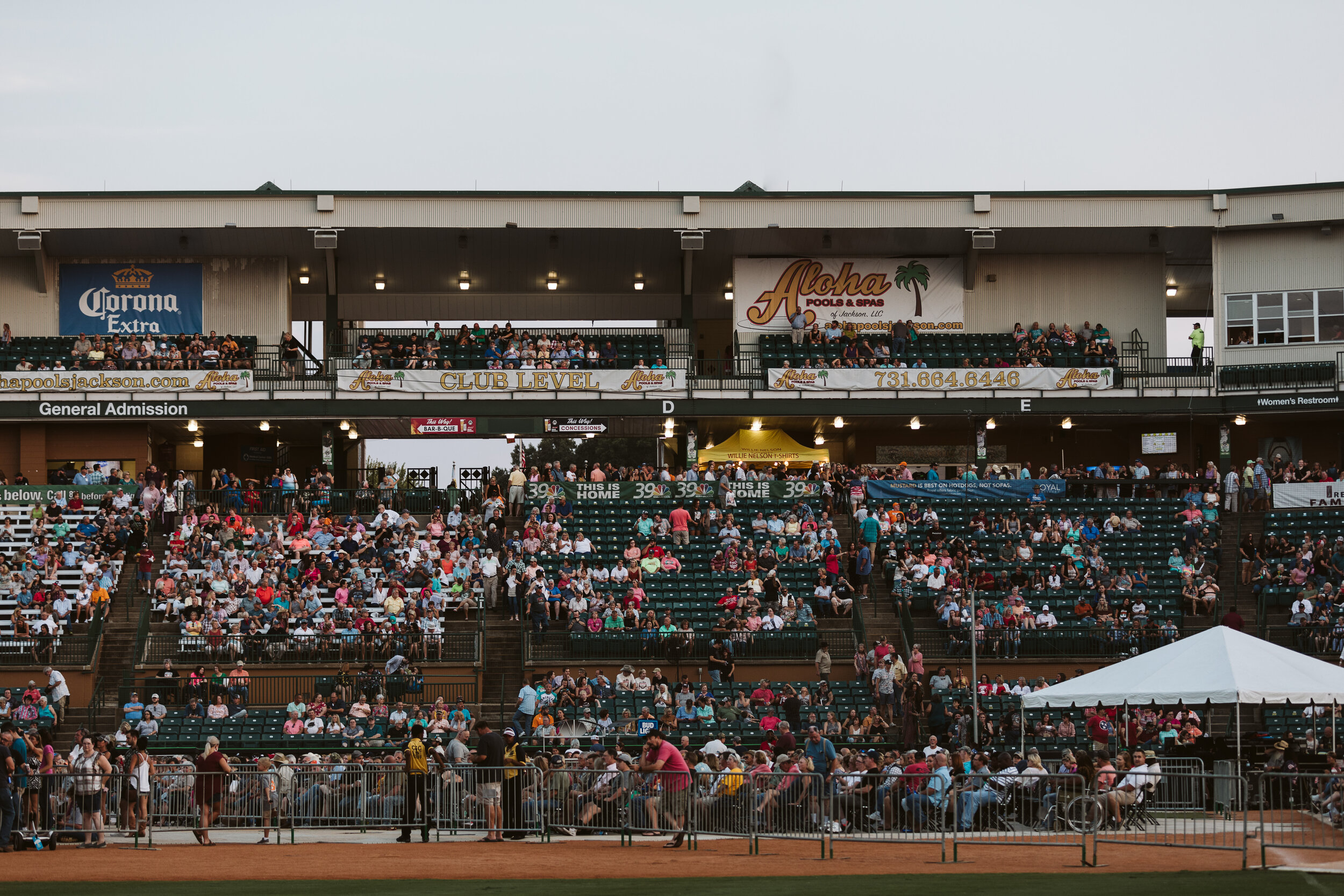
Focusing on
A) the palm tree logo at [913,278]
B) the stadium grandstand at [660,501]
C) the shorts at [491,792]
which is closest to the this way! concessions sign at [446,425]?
the stadium grandstand at [660,501]

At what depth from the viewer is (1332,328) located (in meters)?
41.7

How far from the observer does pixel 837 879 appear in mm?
14766

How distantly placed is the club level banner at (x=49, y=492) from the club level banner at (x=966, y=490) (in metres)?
18.4

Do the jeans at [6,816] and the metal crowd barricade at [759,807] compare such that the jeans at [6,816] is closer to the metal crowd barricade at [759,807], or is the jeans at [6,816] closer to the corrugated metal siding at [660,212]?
the metal crowd barricade at [759,807]

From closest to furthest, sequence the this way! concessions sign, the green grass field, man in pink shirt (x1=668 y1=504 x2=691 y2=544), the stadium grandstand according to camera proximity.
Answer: the green grass field → the stadium grandstand → man in pink shirt (x1=668 y1=504 x2=691 y2=544) → the this way! concessions sign

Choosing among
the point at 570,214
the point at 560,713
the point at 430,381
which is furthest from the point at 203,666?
the point at 570,214

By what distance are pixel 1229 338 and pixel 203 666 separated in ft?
92.8

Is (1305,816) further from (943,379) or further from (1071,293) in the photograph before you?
(1071,293)

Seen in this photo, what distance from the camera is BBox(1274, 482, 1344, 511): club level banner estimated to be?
38.2 m

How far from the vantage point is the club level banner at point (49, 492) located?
3731cm

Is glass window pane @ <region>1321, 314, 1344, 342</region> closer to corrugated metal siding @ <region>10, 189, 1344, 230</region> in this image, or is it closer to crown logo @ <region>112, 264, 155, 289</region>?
corrugated metal siding @ <region>10, 189, 1344, 230</region>

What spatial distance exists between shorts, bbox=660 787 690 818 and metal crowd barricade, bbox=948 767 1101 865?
3207mm

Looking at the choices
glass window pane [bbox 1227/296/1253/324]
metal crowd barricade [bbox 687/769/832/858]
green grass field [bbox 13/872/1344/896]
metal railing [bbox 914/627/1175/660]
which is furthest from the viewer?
glass window pane [bbox 1227/296/1253/324]

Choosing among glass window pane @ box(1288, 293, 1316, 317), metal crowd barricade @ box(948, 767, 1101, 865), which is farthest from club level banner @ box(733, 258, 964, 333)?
metal crowd barricade @ box(948, 767, 1101, 865)
